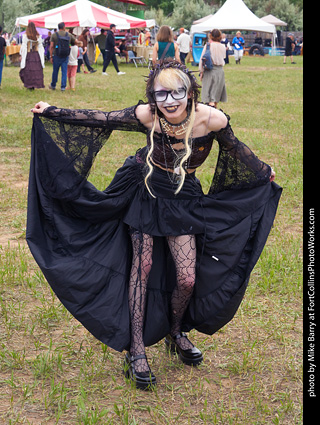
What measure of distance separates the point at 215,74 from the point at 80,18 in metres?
17.5

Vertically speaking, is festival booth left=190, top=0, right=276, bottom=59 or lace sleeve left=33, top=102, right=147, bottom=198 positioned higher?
festival booth left=190, top=0, right=276, bottom=59

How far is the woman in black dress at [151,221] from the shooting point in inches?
138

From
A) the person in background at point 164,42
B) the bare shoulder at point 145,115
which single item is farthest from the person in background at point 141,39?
the bare shoulder at point 145,115

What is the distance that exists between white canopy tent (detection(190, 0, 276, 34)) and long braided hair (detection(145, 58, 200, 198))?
3486cm

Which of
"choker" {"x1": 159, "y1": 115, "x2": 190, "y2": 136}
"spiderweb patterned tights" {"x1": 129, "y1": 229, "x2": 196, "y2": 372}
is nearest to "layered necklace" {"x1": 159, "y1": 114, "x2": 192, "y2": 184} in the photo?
"choker" {"x1": 159, "y1": 115, "x2": 190, "y2": 136}

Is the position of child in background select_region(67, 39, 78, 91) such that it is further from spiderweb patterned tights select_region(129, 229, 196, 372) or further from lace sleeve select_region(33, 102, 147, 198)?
spiderweb patterned tights select_region(129, 229, 196, 372)

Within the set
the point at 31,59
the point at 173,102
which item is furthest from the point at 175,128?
the point at 31,59

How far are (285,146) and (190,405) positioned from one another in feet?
25.2

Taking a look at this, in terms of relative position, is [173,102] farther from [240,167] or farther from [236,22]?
[236,22]

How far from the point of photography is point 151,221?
11.6 ft

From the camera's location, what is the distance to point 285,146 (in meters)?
10.4

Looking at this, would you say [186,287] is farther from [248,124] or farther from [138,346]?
[248,124]

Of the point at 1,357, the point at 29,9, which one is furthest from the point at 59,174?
the point at 29,9

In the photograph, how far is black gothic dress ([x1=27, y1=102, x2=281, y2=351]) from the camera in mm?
3521
